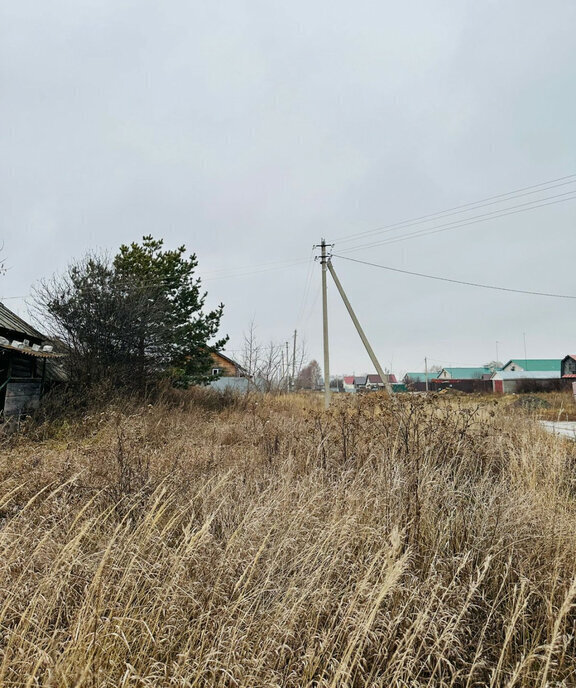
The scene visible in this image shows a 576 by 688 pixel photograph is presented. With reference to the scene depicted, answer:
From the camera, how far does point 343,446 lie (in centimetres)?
478

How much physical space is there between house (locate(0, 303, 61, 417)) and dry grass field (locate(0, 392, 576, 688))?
518 cm

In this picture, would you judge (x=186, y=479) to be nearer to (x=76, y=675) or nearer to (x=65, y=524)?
(x=65, y=524)

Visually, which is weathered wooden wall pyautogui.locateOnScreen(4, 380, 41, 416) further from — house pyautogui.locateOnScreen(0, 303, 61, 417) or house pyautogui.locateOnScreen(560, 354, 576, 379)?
house pyautogui.locateOnScreen(560, 354, 576, 379)

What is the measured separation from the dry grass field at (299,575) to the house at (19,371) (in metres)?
5.18

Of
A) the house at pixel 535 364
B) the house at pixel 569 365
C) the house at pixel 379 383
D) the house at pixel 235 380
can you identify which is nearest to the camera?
the house at pixel 379 383

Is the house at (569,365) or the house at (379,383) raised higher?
the house at (569,365)

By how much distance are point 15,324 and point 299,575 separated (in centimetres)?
1159

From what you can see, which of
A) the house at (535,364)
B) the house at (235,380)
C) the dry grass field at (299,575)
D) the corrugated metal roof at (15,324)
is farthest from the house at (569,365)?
the corrugated metal roof at (15,324)

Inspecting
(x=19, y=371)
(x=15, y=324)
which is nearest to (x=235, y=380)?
(x=15, y=324)

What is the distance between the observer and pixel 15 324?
1066 centimetres

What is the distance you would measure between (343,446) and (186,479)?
1949 mm

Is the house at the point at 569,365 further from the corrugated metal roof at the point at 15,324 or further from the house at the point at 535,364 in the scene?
the corrugated metal roof at the point at 15,324

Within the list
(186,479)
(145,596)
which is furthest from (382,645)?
(186,479)

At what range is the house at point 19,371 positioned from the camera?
8430 mm
